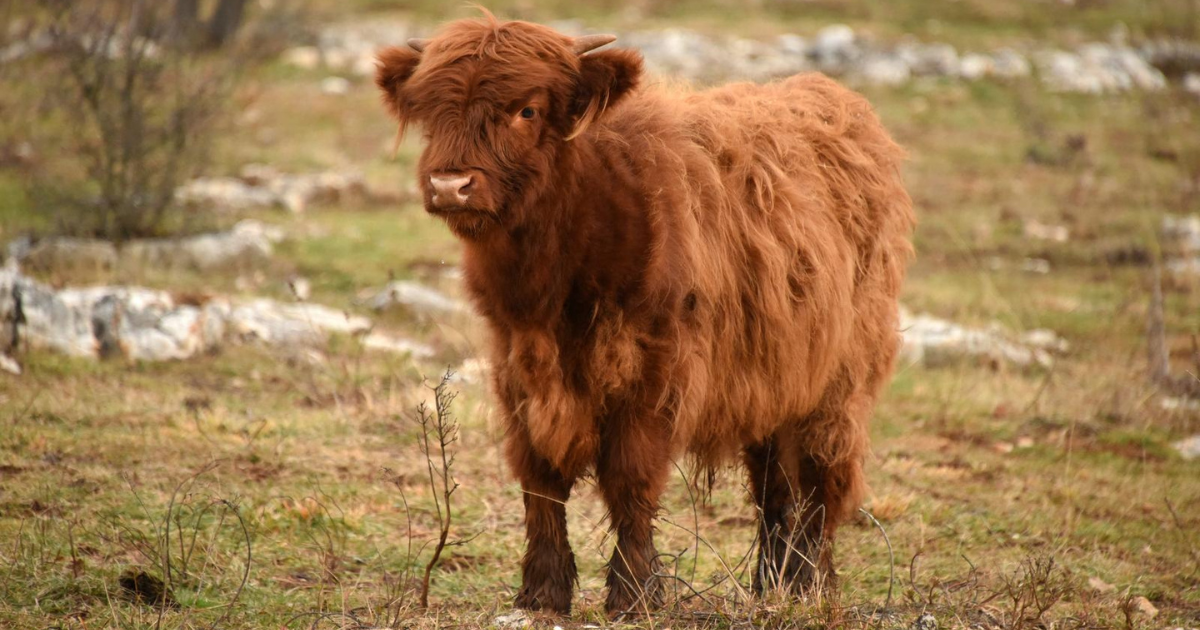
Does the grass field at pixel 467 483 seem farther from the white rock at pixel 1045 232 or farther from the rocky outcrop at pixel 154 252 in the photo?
the rocky outcrop at pixel 154 252

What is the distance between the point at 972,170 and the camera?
1712cm

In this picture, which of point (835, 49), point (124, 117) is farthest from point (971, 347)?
point (835, 49)

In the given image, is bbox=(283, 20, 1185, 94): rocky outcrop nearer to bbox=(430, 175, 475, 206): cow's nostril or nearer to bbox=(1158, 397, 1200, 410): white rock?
bbox=(1158, 397, 1200, 410): white rock

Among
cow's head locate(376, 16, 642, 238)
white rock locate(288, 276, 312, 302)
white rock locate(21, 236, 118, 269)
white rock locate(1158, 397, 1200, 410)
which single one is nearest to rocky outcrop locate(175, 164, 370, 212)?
white rock locate(21, 236, 118, 269)

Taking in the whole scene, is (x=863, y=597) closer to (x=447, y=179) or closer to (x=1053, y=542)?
(x=1053, y=542)

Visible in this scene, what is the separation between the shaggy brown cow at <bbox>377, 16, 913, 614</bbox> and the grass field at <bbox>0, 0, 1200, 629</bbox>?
1.50 feet

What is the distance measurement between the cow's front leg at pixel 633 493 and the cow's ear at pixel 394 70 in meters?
1.41

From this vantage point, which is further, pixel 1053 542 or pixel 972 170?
pixel 972 170

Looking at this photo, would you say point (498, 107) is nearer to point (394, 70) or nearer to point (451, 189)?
point (451, 189)

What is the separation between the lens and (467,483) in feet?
21.4

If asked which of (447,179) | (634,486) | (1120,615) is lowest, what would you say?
(1120,615)

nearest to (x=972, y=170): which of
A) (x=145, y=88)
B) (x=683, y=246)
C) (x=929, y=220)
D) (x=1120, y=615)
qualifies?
(x=929, y=220)

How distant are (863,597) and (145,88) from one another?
8982 millimetres

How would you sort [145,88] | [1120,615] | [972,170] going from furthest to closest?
[972,170] < [145,88] < [1120,615]
